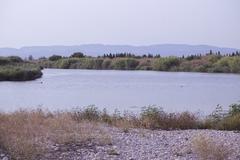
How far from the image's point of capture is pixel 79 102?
29.0m

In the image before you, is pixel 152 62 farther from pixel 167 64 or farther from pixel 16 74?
pixel 16 74

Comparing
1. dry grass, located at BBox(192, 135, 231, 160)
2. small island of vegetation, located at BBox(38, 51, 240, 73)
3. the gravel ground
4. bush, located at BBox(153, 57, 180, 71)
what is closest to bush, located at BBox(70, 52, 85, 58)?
small island of vegetation, located at BBox(38, 51, 240, 73)

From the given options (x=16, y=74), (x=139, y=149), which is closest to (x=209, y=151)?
(x=139, y=149)

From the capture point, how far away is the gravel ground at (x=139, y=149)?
10570mm

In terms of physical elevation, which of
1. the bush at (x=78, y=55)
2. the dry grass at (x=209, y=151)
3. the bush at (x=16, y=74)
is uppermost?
the bush at (x=78, y=55)

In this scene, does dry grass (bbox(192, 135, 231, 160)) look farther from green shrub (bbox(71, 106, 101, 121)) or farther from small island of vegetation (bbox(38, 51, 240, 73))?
small island of vegetation (bbox(38, 51, 240, 73))

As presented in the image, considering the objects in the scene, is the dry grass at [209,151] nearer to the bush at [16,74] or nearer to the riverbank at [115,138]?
the riverbank at [115,138]

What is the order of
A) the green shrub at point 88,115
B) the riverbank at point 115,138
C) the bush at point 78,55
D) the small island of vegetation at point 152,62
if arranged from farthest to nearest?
1. the bush at point 78,55
2. the small island of vegetation at point 152,62
3. the green shrub at point 88,115
4. the riverbank at point 115,138

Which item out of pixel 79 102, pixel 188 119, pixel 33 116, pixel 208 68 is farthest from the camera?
pixel 208 68

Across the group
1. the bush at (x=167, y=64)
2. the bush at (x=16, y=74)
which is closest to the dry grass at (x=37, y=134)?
the bush at (x=16, y=74)

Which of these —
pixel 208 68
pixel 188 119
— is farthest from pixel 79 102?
pixel 208 68

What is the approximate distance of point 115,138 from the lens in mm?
12844

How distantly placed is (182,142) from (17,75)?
3861 centimetres

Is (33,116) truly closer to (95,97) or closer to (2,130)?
(2,130)
